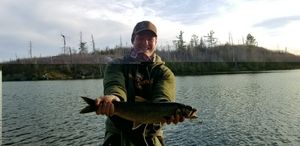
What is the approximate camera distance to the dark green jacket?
5.04 meters

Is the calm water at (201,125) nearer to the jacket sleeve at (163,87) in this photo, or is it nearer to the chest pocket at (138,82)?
the jacket sleeve at (163,87)

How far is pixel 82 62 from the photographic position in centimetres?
15312

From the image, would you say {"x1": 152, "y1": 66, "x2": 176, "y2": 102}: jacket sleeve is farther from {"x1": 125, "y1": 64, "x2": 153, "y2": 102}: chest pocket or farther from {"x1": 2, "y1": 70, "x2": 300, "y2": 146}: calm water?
{"x1": 2, "y1": 70, "x2": 300, "y2": 146}: calm water

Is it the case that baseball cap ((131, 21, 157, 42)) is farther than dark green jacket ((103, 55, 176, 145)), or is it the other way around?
baseball cap ((131, 21, 157, 42))

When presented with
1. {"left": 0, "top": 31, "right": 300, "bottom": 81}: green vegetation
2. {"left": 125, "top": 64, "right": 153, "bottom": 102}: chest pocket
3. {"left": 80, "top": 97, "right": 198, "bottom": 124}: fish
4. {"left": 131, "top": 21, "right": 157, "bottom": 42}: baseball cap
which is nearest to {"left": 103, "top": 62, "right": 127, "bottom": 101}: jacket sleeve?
{"left": 125, "top": 64, "right": 153, "bottom": 102}: chest pocket

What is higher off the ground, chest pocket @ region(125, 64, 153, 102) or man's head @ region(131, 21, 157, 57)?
man's head @ region(131, 21, 157, 57)

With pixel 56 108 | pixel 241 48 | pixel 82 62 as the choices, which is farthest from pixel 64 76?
pixel 241 48

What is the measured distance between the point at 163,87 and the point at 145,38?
0.75 metres

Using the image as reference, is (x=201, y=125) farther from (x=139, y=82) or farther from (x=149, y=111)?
(x=149, y=111)

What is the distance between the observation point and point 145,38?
17.2ft

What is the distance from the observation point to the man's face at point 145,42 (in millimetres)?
5219

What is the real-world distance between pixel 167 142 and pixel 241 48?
179141 mm

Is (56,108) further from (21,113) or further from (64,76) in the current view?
(64,76)

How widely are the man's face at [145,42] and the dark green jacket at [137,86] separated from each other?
181 mm
